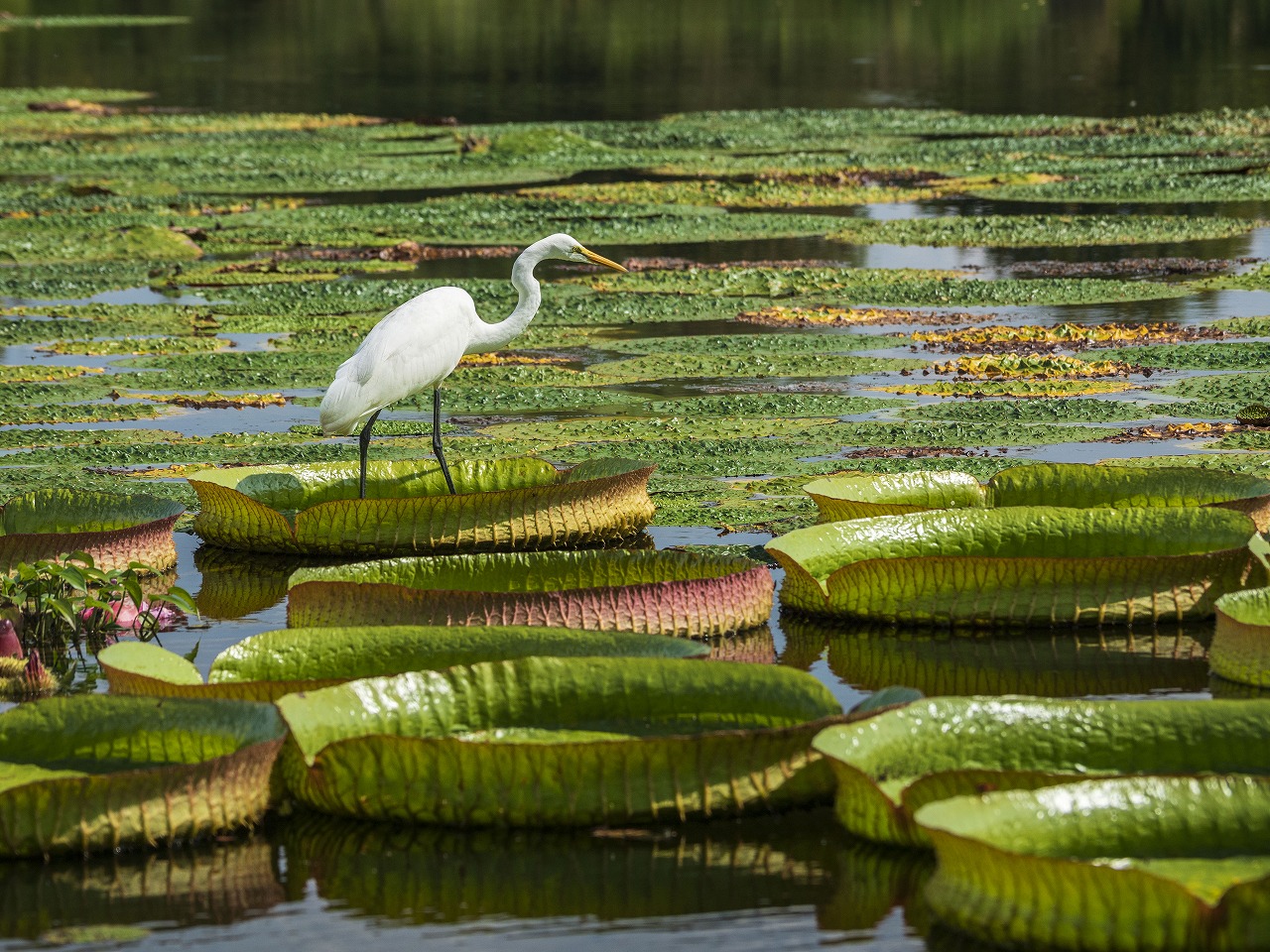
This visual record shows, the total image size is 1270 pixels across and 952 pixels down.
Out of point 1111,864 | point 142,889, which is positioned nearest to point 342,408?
point 142,889

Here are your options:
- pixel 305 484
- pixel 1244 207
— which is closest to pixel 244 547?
pixel 305 484

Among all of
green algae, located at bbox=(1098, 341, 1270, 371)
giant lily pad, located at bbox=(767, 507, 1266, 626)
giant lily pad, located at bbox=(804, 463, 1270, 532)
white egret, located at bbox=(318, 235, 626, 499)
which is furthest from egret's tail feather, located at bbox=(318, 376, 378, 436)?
green algae, located at bbox=(1098, 341, 1270, 371)

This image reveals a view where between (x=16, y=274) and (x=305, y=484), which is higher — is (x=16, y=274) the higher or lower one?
the higher one

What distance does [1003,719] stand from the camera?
5.59 m

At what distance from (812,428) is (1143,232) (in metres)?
10.1

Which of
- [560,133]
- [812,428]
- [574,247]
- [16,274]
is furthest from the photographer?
[560,133]

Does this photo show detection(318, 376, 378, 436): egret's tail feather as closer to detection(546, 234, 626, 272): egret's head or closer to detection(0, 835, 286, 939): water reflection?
detection(546, 234, 626, 272): egret's head

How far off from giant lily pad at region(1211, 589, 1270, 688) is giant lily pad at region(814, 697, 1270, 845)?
1.14 m

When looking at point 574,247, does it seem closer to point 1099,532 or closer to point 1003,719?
point 1099,532

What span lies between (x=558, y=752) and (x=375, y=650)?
1182mm

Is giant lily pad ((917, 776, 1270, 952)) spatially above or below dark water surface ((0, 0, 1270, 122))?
below

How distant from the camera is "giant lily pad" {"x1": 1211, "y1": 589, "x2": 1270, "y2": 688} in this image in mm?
6730

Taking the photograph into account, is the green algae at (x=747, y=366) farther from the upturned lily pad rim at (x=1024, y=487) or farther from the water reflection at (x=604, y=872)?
the water reflection at (x=604, y=872)

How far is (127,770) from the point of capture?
581cm
